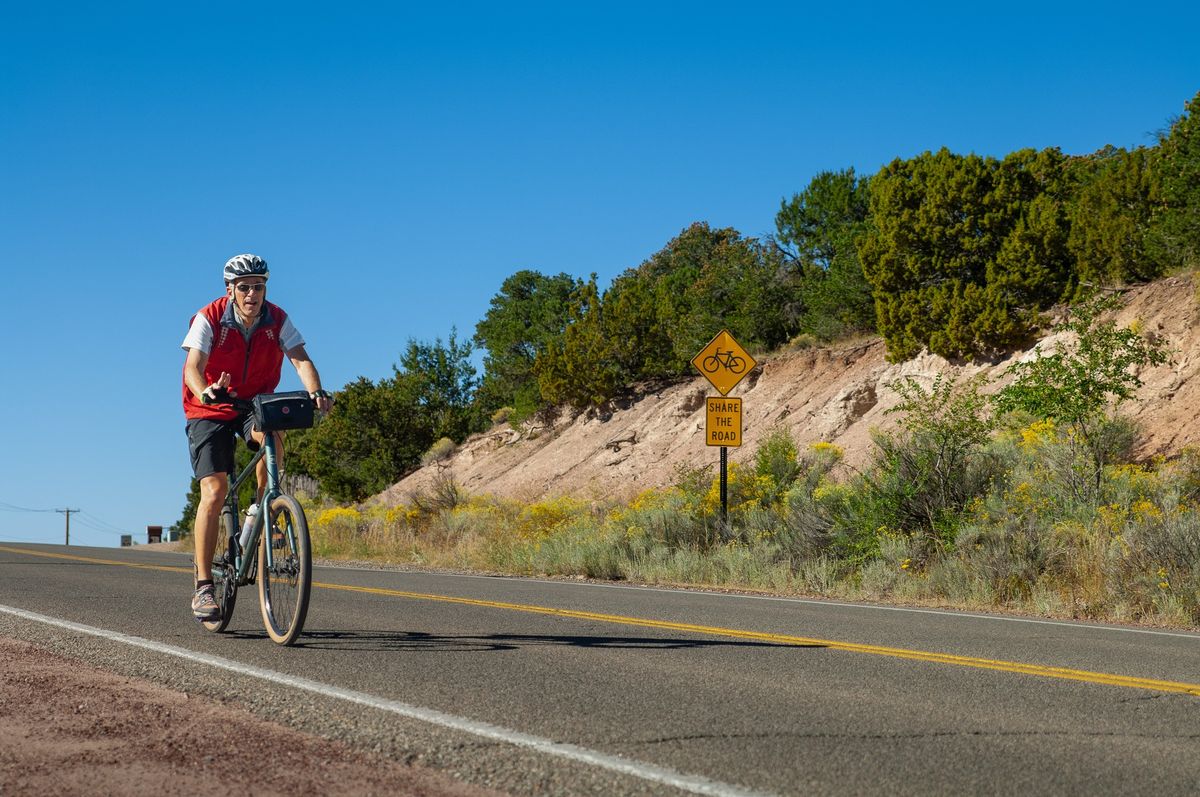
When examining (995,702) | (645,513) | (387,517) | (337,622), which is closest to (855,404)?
(387,517)

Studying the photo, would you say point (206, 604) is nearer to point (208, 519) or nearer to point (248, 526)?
point (208, 519)

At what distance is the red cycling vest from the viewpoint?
7.79m

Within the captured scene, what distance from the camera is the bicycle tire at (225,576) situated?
787cm

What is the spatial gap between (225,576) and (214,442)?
913 mm

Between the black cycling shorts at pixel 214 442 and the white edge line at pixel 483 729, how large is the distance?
1179 mm

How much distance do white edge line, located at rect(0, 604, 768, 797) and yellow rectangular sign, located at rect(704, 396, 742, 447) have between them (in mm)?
12030

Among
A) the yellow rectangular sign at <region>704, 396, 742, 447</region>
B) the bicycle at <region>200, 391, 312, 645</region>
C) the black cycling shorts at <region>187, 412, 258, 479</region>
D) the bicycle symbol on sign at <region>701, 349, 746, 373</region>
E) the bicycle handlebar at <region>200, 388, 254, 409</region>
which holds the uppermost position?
the bicycle symbol on sign at <region>701, 349, 746, 373</region>

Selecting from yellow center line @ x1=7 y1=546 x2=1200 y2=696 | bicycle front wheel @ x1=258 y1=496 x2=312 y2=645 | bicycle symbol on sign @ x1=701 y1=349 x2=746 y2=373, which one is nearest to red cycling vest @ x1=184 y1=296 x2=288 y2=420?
bicycle front wheel @ x1=258 y1=496 x2=312 y2=645

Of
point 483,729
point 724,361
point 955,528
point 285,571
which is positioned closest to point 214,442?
point 285,571

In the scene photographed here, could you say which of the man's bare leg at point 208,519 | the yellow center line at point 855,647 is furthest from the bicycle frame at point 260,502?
the yellow center line at point 855,647

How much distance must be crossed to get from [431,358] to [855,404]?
31.8m

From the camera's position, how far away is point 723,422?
1872 centimetres

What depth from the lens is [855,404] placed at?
3431 centimetres

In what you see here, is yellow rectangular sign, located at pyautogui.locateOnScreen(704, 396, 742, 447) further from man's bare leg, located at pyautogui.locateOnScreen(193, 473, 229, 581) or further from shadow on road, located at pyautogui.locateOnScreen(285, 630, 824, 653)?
man's bare leg, located at pyautogui.locateOnScreen(193, 473, 229, 581)
